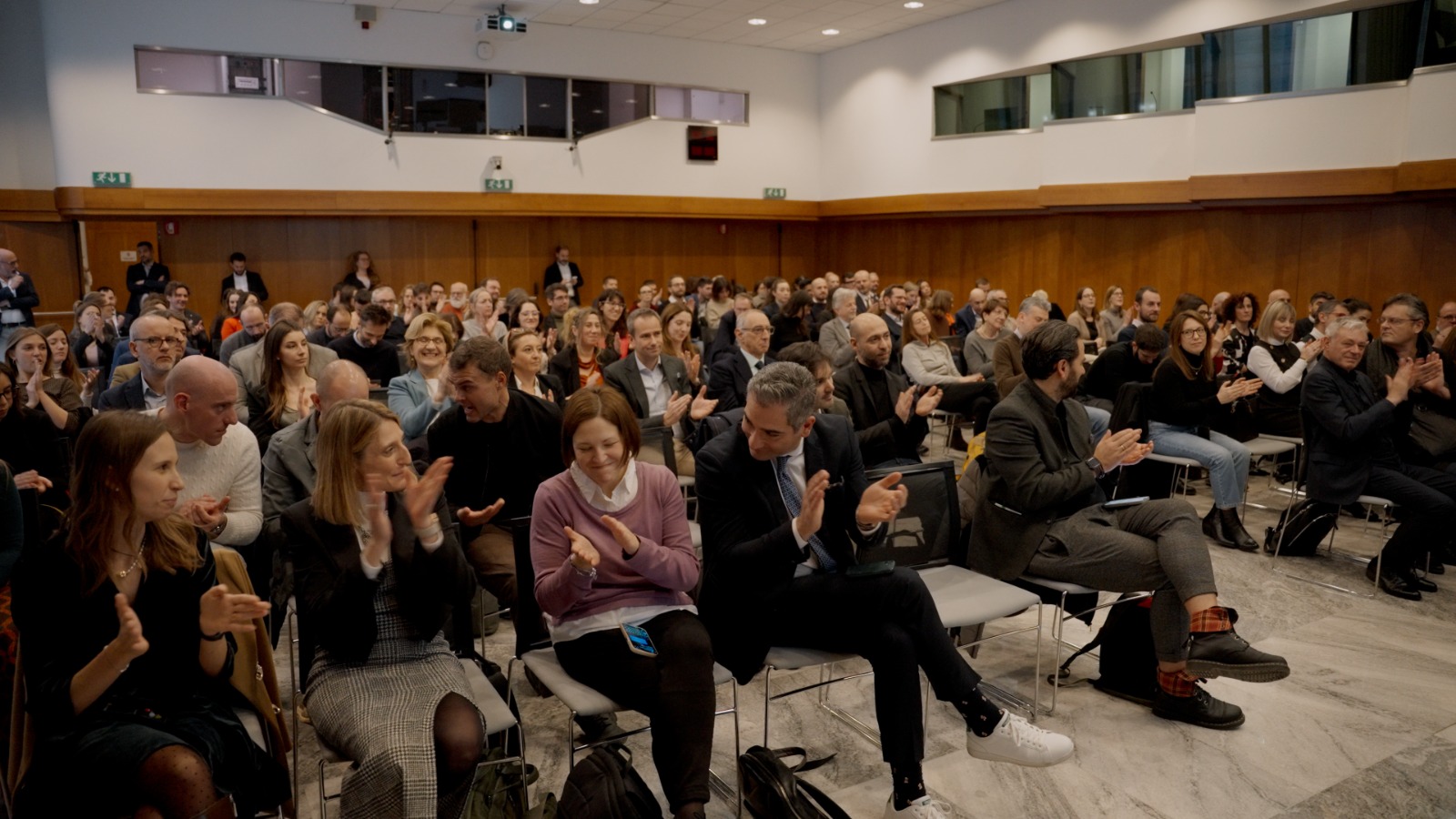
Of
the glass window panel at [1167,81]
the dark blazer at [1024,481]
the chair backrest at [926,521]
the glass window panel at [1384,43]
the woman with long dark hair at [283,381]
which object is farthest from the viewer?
the glass window panel at [1167,81]

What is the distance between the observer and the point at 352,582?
2666 millimetres

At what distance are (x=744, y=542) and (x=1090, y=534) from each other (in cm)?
145

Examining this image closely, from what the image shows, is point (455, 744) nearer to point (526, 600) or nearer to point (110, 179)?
point (526, 600)

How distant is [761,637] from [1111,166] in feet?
35.6

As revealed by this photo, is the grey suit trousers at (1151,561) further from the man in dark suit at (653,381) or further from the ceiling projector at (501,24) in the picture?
the ceiling projector at (501,24)

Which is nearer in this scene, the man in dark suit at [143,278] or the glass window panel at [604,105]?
the man in dark suit at [143,278]

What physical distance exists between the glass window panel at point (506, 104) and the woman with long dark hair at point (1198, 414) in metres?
10.7

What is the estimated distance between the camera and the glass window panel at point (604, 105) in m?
14.6

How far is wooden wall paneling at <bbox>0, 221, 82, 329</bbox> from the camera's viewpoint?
41.2 ft

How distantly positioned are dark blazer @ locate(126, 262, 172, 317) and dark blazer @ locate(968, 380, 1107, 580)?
1158 cm

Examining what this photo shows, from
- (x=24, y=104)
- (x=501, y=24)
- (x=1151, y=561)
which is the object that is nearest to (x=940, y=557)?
(x=1151, y=561)

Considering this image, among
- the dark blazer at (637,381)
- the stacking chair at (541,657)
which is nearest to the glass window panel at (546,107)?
the dark blazer at (637,381)

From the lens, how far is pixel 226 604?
7.77ft

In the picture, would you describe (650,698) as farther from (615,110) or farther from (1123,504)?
(615,110)
